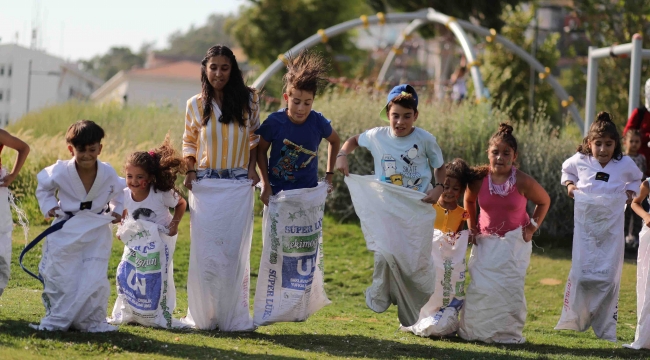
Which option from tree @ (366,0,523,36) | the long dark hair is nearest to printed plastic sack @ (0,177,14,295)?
the long dark hair

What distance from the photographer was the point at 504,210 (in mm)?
6977

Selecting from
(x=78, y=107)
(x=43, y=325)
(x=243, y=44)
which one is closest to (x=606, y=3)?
(x=78, y=107)

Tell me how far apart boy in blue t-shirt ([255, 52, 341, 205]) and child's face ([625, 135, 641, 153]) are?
15.0 ft

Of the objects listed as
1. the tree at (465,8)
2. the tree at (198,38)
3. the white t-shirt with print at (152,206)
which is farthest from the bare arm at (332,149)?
the tree at (198,38)

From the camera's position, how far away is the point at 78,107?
18.3 metres

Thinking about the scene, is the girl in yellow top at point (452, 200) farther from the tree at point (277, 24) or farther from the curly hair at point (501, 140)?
the tree at point (277, 24)

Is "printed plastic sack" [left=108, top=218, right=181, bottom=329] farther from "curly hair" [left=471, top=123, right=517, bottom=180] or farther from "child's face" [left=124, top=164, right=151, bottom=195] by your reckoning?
Result: "curly hair" [left=471, top=123, right=517, bottom=180]

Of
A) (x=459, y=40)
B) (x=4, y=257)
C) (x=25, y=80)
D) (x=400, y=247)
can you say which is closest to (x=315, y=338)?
(x=400, y=247)

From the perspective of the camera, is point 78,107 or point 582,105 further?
point 582,105

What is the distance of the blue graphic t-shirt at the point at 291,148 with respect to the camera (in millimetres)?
6656

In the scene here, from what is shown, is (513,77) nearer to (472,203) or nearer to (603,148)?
(603,148)

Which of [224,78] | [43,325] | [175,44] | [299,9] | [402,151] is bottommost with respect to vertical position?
[43,325]

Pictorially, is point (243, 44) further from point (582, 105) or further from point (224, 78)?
point (224, 78)

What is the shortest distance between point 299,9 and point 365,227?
27.9 m
